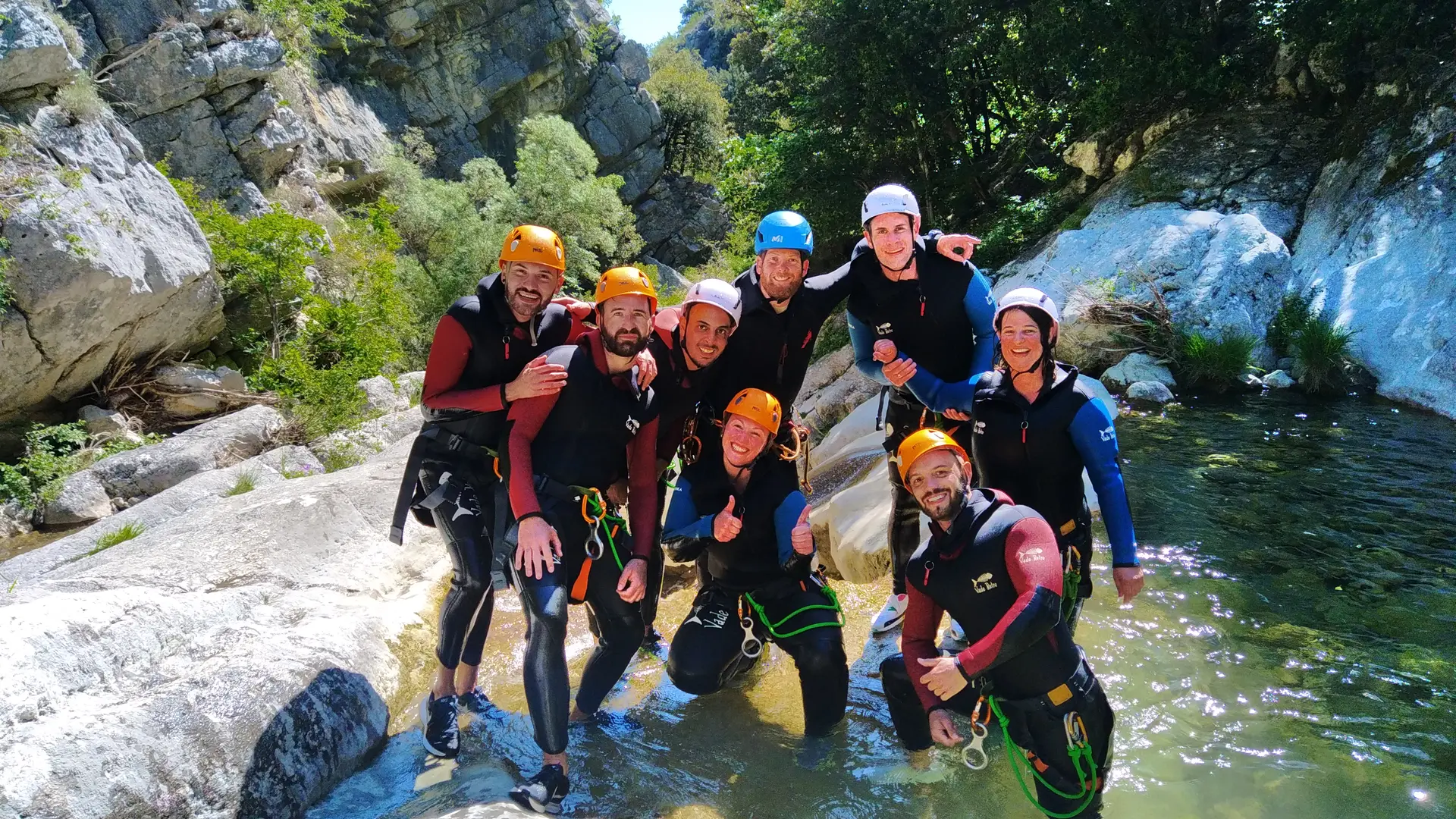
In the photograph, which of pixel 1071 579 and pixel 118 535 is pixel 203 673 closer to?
pixel 1071 579

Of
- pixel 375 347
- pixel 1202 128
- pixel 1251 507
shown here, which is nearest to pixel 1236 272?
pixel 1202 128

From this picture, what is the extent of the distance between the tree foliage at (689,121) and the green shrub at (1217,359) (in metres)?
37.2

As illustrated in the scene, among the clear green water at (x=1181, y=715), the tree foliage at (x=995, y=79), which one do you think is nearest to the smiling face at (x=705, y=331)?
the clear green water at (x=1181, y=715)

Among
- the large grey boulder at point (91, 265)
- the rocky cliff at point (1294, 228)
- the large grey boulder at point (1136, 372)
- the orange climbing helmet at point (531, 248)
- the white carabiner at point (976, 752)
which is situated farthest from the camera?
the large grey boulder at point (91, 265)

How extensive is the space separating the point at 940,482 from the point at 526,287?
2.32 m

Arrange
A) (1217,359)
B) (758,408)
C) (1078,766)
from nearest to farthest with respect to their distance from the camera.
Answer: (1078,766) → (758,408) → (1217,359)

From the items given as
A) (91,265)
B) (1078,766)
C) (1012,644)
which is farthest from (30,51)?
(1078,766)

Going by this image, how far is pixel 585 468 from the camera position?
4125 mm

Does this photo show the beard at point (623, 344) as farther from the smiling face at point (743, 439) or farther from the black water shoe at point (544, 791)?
the black water shoe at point (544, 791)

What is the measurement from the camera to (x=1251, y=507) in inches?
293

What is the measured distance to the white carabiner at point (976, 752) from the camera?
3469 mm

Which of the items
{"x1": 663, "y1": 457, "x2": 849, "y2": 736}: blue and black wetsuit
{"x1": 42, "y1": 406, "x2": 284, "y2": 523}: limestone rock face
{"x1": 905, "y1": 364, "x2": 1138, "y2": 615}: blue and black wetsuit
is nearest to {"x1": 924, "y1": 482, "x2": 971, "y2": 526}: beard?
{"x1": 905, "y1": 364, "x2": 1138, "y2": 615}: blue and black wetsuit

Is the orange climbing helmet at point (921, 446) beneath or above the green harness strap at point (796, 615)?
above

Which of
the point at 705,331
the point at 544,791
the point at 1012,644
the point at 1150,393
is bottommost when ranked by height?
the point at 1150,393
